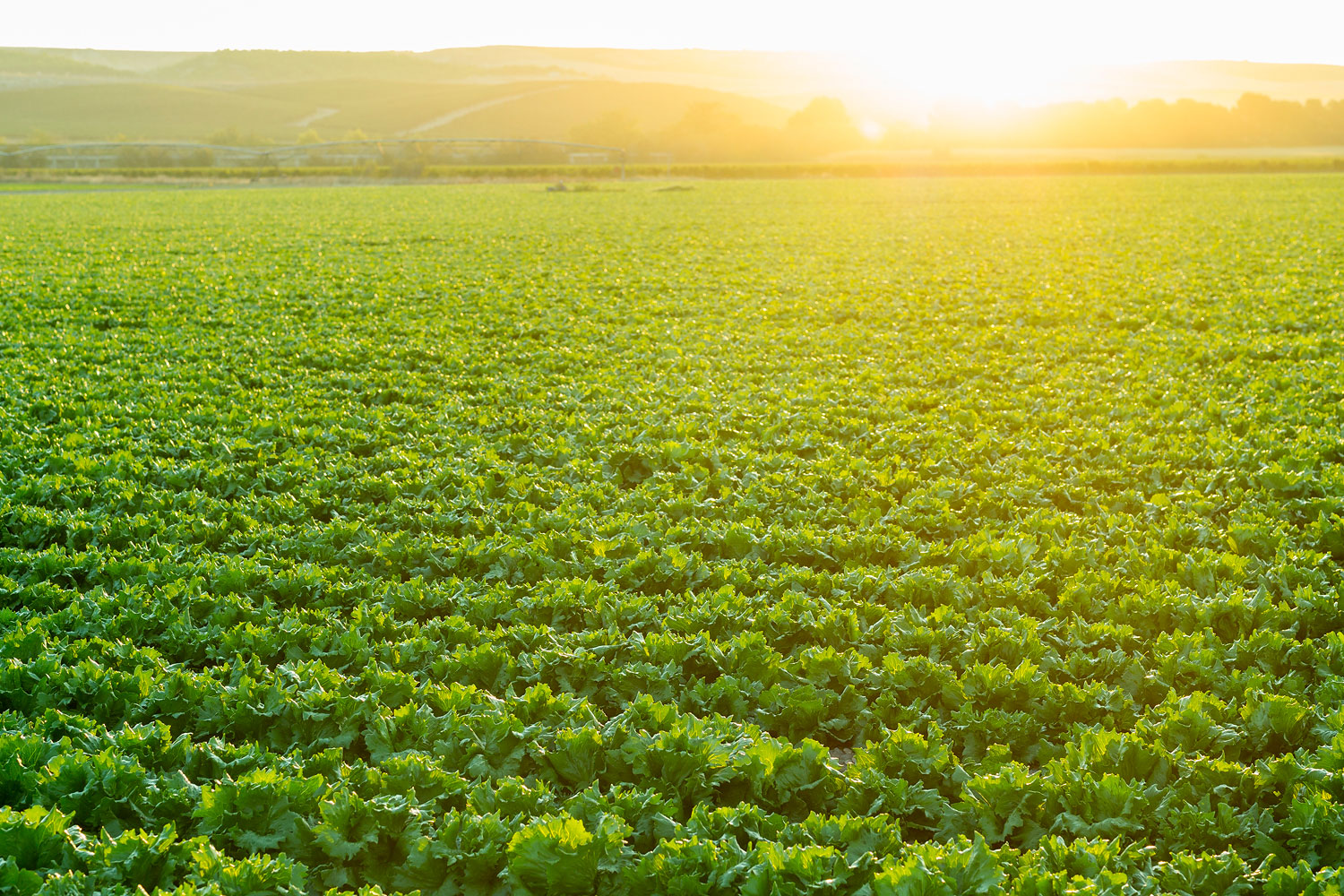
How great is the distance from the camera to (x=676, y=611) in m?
6.18

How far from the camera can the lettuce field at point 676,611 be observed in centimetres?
416

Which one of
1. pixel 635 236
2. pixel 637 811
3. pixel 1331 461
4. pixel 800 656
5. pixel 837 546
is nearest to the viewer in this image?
pixel 637 811

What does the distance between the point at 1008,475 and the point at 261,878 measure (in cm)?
710

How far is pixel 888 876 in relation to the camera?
377 centimetres

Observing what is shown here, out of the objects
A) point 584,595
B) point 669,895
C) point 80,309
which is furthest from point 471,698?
point 80,309

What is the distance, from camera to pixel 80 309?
18.2 metres

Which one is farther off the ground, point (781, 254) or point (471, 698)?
point (781, 254)

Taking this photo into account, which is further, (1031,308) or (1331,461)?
(1031,308)

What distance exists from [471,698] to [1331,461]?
823 cm

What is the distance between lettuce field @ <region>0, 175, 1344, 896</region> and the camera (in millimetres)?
4164

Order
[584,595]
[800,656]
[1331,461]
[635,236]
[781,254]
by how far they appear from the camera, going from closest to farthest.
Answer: [800,656] < [584,595] < [1331,461] < [781,254] < [635,236]

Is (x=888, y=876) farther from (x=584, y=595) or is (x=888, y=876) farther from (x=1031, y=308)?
(x=1031, y=308)

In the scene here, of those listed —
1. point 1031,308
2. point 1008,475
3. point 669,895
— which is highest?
point 1031,308

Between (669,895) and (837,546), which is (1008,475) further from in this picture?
(669,895)
